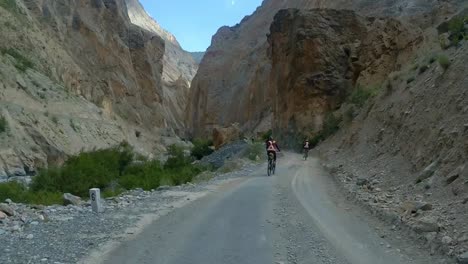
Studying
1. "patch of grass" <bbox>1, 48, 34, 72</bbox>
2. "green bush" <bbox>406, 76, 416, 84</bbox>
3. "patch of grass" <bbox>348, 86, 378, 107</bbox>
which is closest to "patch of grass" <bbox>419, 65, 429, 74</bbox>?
"green bush" <bbox>406, 76, 416, 84</bbox>

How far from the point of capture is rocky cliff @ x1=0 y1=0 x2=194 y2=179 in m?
35.0

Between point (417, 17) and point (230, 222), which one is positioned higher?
point (417, 17)

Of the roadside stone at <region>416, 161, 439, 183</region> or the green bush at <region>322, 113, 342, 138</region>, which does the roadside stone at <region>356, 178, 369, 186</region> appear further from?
the green bush at <region>322, 113, 342, 138</region>

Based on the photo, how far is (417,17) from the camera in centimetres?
4169

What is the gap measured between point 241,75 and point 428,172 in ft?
254

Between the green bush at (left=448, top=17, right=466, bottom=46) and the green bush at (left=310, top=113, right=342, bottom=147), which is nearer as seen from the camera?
the green bush at (left=448, top=17, right=466, bottom=46)

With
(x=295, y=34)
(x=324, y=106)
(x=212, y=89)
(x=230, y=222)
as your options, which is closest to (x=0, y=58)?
(x=295, y=34)

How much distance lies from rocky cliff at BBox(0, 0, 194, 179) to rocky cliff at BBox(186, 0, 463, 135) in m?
8.99

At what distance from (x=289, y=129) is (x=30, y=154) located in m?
18.8

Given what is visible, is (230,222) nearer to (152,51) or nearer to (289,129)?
(289,129)

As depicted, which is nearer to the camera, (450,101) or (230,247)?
(230,247)

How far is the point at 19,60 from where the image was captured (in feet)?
149

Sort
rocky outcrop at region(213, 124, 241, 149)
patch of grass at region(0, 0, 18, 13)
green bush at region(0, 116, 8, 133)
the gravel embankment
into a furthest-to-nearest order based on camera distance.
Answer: rocky outcrop at region(213, 124, 241, 149)
patch of grass at region(0, 0, 18, 13)
green bush at region(0, 116, 8, 133)
the gravel embankment

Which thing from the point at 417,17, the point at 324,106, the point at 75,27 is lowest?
the point at 324,106
